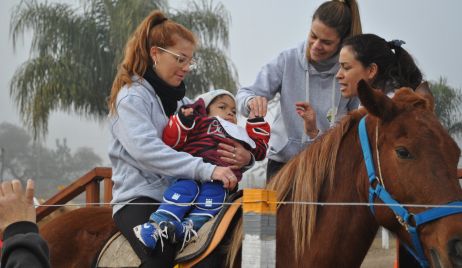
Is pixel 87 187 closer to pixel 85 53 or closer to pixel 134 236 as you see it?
pixel 134 236

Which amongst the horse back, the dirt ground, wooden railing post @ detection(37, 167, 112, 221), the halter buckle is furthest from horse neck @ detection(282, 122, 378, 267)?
the dirt ground

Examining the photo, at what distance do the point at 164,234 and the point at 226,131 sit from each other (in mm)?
605

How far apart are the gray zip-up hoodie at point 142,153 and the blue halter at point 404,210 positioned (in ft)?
2.31

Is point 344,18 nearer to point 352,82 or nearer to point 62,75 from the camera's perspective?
point 352,82

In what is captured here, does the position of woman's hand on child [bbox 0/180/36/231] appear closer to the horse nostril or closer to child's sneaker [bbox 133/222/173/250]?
child's sneaker [bbox 133/222/173/250]

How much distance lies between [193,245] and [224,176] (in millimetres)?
342

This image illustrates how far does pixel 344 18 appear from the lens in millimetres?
4180

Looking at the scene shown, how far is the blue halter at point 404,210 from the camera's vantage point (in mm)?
2901

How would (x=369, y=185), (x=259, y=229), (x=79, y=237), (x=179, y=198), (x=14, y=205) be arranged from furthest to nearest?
(x=79, y=237) → (x=179, y=198) → (x=369, y=185) → (x=259, y=229) → (x=14, y=205)

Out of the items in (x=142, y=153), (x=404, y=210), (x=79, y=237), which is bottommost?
(x=79, y=237)

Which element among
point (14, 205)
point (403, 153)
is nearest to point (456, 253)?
point (403, 153)

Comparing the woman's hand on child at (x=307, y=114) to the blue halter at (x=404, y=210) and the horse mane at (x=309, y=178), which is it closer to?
the horse mane at (x=309, y=178)

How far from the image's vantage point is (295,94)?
4.31 m

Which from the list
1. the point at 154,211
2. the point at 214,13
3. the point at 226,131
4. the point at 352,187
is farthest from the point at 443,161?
the point at 214,13
